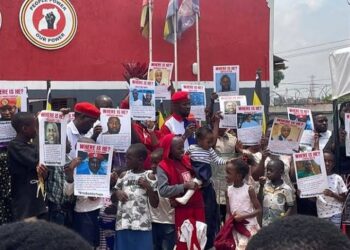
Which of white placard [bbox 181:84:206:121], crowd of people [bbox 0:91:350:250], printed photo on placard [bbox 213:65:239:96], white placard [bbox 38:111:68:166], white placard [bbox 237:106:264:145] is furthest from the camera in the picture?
printed photo on placard [bbox 213:65:239:96]

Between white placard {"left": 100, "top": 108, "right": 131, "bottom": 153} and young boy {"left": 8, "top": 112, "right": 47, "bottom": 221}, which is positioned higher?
white placard {"left": 100, "top": 108, "right": 131, "bottom": 153}

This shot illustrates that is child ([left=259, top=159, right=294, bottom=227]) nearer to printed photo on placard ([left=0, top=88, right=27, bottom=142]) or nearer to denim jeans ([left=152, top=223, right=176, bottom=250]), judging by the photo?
denim jeans ([left=152, top=223, right=176, bottom=250])

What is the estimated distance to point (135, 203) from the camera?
16.9 ft

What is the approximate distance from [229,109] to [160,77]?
0.93 metres

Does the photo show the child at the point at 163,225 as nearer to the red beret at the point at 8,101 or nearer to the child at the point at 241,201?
the child at the point at 241,201

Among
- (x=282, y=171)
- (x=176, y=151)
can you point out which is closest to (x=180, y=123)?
→ (x=176, y=151)

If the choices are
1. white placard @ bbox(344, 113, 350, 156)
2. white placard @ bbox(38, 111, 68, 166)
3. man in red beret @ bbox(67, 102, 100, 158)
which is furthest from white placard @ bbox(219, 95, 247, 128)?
white placard @ bbox(38, 111, 68, 166)

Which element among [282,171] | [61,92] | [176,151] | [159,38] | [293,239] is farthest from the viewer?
[159,38]

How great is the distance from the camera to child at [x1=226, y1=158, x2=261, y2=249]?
5.36 metres

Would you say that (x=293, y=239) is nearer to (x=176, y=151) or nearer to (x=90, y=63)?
(x=176, y=151)

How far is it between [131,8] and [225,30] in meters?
2.82

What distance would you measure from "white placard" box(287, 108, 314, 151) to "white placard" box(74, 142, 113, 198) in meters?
2.23

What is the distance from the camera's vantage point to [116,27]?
14703 mm

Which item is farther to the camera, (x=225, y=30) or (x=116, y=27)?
(x=225, y=30)
